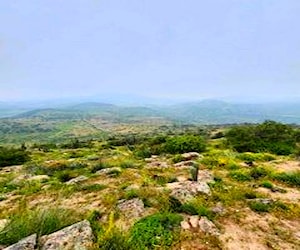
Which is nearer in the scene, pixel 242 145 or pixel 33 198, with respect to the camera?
pixel 33 198

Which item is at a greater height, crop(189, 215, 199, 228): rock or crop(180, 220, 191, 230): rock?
crop(180, 220, 191, 230): rock

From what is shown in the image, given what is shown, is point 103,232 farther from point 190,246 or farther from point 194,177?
point 194,177

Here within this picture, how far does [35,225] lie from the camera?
966cm

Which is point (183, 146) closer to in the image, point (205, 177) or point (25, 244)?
point (205, 177)

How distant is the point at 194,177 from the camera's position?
15.9 meters

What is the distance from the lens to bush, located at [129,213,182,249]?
9.13m

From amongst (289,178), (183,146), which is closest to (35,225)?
(289,178)

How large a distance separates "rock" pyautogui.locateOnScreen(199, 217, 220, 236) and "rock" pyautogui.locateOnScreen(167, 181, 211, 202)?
179cm

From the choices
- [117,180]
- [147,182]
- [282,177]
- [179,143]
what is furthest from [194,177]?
[179,143]

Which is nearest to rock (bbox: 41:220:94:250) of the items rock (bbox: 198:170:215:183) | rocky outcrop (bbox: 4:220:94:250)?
rocky outcrop (bbox: 4:220:94:250)

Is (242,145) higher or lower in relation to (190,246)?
lower

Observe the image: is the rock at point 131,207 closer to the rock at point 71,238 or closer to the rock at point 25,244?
the rock at point 71,238

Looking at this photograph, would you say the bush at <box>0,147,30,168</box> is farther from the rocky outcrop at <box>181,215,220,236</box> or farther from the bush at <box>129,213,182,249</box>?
the rocky outcrop at <box>181,215,220,236</box>

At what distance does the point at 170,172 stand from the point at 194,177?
294 centimetres
